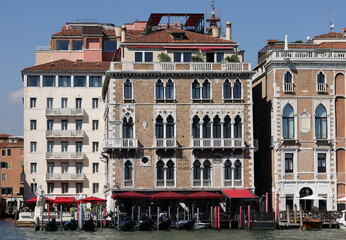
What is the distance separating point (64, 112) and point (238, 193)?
2417 cm

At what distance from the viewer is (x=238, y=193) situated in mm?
58938

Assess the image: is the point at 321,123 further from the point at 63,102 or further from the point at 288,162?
the point at 63,102

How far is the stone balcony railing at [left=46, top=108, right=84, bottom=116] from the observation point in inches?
3024

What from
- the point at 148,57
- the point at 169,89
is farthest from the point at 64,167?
the point at 169,89

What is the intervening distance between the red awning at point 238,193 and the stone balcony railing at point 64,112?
22686 mm

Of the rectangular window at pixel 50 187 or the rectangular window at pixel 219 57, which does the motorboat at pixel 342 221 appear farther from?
the rectangular window at pixel 50 187

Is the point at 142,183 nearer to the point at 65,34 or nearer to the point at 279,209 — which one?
the point at 279,209

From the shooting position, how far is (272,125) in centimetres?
6100

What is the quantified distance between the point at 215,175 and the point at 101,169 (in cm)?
1981

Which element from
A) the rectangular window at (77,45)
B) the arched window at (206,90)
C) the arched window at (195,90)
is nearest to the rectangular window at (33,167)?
the rectangular window at (77,45)

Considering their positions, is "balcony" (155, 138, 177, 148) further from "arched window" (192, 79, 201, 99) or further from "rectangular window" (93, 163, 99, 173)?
"rectangular window" (93, 163, 99, 173)

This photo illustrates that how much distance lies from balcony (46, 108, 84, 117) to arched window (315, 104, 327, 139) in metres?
25.3

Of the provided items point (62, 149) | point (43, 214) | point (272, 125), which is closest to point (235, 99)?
point (272, 125)

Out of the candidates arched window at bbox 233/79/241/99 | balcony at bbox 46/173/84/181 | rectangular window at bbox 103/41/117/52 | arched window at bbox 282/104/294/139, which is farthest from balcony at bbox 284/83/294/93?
rectangular window at bbox 103/41/117/52
